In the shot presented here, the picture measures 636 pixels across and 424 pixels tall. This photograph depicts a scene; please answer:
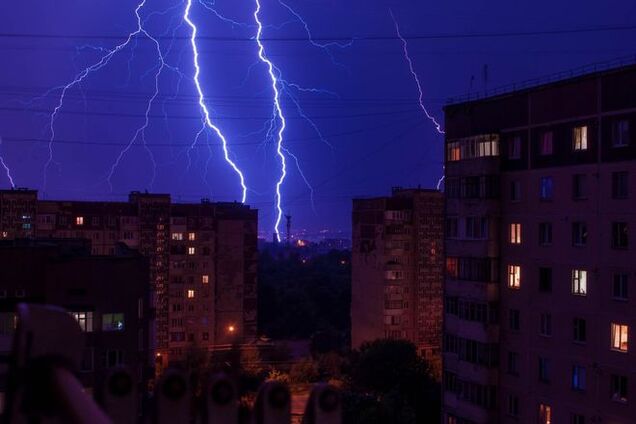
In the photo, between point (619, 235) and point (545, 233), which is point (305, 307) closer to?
point (545, 233)

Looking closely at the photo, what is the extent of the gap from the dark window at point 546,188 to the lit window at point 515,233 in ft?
3.83

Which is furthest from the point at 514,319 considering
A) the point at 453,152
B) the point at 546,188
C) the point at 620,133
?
the point at 620,133

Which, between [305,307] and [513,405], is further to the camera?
[305,307]

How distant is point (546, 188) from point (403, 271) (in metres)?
24.9

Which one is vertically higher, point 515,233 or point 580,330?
point 515,233

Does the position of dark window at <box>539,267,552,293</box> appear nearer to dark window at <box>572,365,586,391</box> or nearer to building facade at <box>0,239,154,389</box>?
dark window at <box>572,365,586,391</box>

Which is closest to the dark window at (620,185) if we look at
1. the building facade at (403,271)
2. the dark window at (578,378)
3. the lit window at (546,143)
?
the lit window at (546,143)

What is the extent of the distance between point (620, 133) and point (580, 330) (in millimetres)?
4473

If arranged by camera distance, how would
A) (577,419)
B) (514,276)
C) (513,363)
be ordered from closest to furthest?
(577,419) < (513,363) < (514,276)

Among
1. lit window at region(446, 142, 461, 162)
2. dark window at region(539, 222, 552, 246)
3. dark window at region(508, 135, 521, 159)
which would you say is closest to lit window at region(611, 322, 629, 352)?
dark window at region(539, 222, 552, 246)

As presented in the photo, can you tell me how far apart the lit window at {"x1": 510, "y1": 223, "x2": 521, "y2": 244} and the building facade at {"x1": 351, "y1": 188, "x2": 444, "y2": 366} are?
2264 cm

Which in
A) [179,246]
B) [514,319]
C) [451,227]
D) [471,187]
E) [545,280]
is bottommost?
[514,319]

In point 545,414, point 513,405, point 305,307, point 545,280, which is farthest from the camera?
point 305,307

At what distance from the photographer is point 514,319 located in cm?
1870
